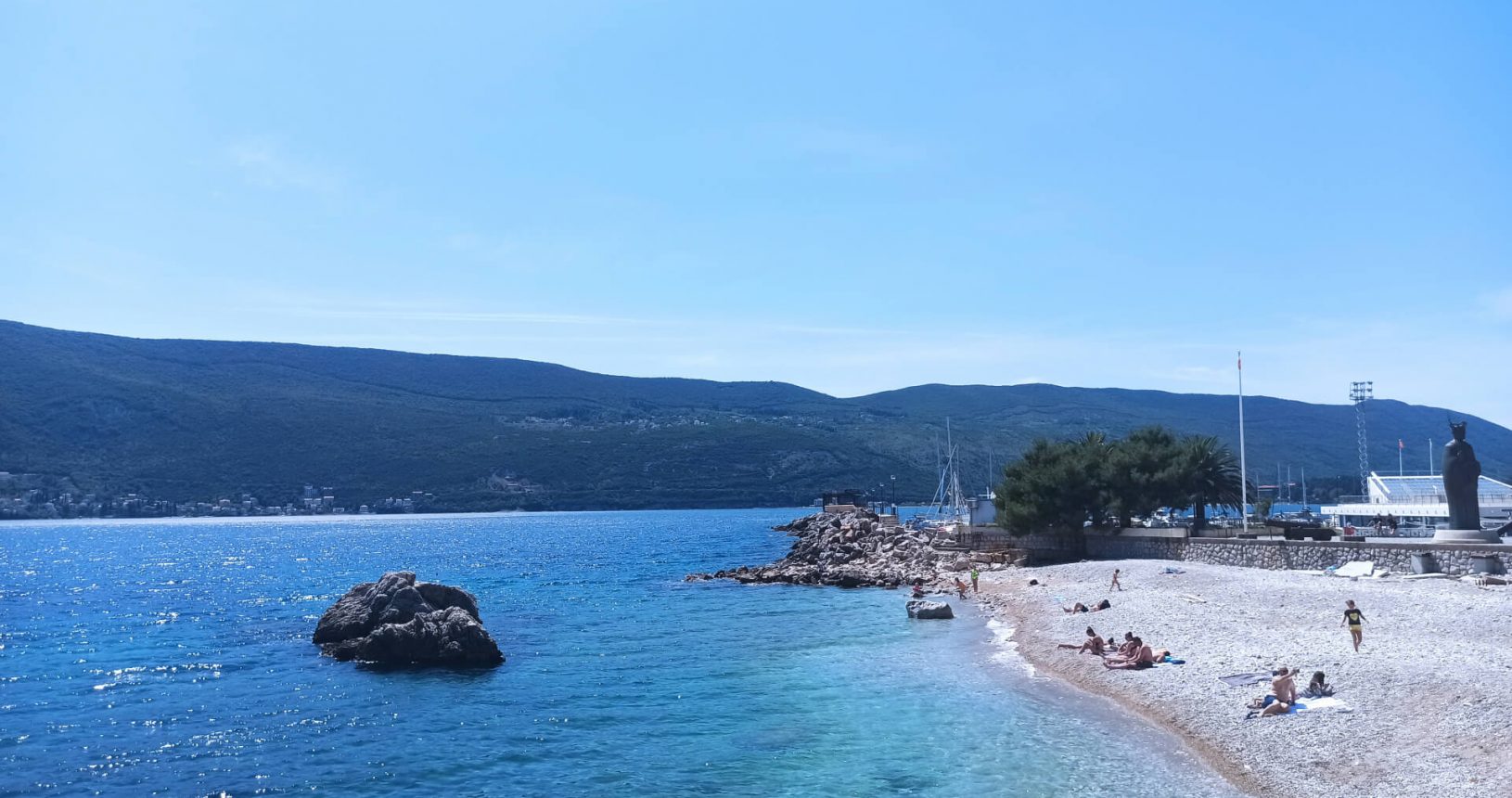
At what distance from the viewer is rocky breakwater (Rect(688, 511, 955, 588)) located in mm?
53875

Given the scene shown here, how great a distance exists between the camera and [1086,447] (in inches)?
2130

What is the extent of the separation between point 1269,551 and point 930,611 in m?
13.9

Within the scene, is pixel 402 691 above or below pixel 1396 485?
below

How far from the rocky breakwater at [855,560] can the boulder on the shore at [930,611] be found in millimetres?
13000

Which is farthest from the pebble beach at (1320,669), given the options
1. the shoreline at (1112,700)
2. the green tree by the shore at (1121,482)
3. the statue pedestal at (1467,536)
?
the green tree by the shore at (1121,482)

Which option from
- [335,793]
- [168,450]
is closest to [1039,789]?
[335,793]

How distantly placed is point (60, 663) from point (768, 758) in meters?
25.2

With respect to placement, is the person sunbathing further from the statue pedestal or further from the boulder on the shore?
the statue pedestal

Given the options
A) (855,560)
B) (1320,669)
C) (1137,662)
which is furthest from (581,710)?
(855,560)

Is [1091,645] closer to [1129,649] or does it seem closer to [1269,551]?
[1129,649]

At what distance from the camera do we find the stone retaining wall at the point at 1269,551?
32125mm

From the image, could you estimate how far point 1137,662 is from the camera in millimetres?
24531

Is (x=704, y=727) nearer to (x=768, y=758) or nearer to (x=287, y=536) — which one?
(x=768, y=758)

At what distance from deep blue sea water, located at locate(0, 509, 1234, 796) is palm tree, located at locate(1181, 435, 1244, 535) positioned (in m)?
16.5
